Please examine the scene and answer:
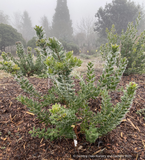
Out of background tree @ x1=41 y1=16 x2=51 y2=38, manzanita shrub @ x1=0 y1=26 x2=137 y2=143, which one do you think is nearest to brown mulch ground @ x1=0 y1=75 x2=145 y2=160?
manzanita shrub @ x1=0 y1=26 x2=137 y2=143

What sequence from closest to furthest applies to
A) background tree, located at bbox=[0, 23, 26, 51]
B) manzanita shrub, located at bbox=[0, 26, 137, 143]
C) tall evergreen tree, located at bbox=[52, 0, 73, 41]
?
manzanita shrub, located at bbox=[0, 26, 137, 143], background tree, located at bbox=[0, 23, 26, 51], tall evergreen tree, located at bbox=[52, 0, 73, 41]

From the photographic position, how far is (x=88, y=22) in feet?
84.5

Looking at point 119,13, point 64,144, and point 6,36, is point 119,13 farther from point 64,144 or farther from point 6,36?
point 64,144

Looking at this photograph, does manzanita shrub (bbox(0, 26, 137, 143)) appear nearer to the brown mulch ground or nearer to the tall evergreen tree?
the brown mulch ground

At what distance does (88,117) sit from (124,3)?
22917 mm

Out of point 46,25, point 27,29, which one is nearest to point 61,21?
point 46,25

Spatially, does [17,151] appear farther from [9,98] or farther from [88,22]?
[88,22]

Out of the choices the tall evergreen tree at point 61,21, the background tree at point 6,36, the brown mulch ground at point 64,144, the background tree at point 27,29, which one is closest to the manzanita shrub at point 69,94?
the brown mulch ground at point 64,144

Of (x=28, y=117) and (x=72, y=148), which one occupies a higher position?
(x=28, y=117)

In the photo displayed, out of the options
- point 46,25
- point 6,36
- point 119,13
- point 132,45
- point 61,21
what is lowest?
point 132,45

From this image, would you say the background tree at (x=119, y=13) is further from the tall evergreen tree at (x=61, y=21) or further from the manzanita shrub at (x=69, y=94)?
the manzanita shrub at (x=69, y=94)

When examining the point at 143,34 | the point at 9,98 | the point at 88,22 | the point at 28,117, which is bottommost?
the point at 28,117

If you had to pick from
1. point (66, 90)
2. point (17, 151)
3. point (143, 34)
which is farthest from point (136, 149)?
point (143, 34)

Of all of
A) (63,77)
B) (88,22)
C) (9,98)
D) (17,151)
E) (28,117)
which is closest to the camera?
(63,77)
